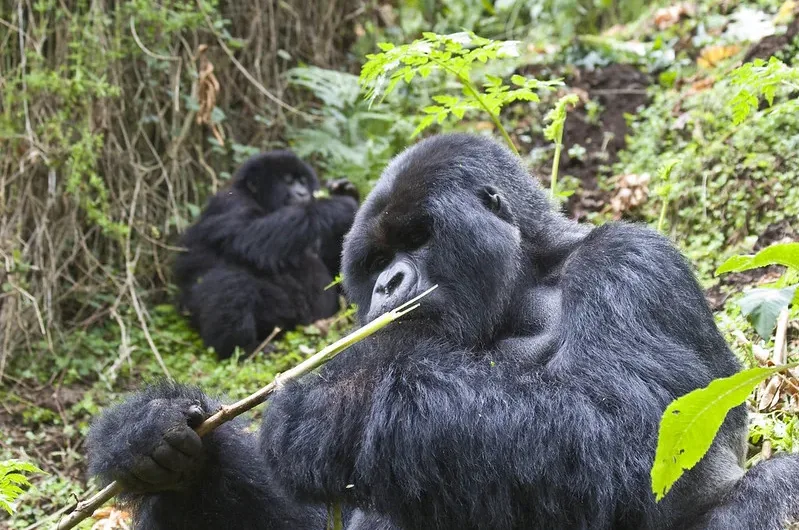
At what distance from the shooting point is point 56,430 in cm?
597

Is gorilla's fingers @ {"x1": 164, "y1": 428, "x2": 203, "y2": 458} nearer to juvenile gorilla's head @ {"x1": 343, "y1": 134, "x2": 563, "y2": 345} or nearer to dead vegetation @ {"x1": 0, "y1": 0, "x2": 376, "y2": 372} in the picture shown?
juvenile gorilla's head @ {"x1": 343, "y1": 134, "x2": 563, "y2": 345}

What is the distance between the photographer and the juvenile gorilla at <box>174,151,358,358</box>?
25.6 feet

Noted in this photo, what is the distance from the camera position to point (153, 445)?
2846 millimetres

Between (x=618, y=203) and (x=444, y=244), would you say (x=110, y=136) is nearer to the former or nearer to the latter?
(x=618, y=203)

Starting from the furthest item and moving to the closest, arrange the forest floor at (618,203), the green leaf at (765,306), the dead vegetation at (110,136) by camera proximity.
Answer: the dead vegetation at (110,136) < the forest floor at (618,203) < the green leaf at (765,306)

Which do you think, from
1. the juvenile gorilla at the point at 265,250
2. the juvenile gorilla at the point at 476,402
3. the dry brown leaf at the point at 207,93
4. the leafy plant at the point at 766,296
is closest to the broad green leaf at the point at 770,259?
the leafy plant at the point at 766,296

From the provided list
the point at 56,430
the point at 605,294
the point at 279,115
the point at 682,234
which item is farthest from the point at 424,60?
the point at 279,115

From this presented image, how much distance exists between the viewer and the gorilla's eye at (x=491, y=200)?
10.9 feet

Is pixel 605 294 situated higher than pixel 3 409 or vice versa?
pixel 605 294

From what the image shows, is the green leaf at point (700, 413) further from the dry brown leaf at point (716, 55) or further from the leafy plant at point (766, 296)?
the dry brown leaf at point (716, 55)

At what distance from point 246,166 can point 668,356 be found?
6198 mm

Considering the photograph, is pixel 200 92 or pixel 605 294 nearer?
pixel 605 294

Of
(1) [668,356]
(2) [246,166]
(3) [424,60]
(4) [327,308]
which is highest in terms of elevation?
(3) [424,60]

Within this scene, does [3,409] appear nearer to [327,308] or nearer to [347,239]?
[327,308]
